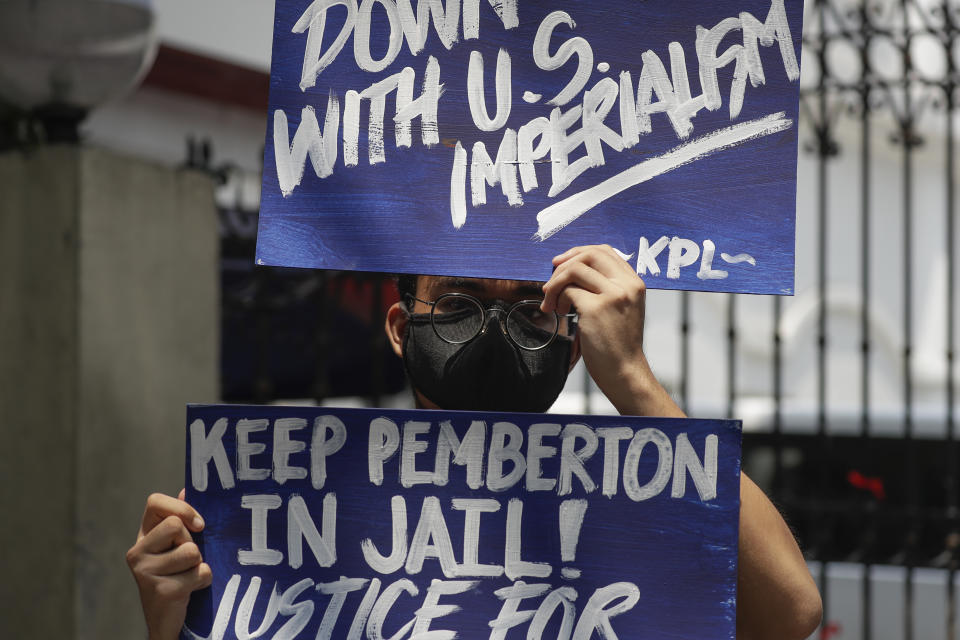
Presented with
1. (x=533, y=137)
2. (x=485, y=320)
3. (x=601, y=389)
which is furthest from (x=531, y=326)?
(x=533, y=137)

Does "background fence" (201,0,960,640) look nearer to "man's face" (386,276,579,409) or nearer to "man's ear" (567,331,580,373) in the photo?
"man's ear" (567,331,580,373)

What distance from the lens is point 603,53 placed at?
1667 millimetres

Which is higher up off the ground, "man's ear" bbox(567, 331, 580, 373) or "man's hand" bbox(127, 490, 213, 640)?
"man's ear" bbox(567, 331, 580, 373)

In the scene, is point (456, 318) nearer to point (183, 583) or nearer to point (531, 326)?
point (531, 326)

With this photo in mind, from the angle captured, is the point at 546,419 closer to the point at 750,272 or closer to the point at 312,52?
the point at 750,272

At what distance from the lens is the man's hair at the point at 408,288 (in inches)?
73.1

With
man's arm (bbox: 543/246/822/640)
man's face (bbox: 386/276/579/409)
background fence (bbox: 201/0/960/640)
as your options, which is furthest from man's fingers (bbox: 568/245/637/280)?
background fence (bbox: 201/0/960/640)

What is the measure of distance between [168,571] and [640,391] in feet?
2.49

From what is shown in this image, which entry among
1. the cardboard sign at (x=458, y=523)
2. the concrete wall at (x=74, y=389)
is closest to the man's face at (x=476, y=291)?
the cardboard sign at (x=458, y=523)

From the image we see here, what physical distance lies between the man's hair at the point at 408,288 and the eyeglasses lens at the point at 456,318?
85 millimetres

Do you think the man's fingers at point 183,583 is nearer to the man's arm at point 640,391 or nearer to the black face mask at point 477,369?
the black face mask at point 477,369

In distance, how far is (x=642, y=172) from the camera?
1637 millimetres

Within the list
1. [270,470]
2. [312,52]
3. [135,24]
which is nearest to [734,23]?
[312,52]

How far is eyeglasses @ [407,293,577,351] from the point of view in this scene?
176 centimetres
